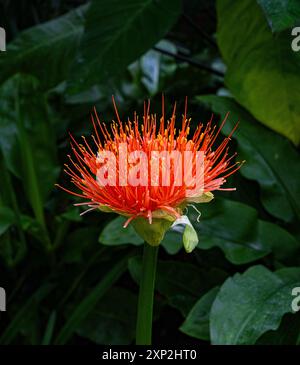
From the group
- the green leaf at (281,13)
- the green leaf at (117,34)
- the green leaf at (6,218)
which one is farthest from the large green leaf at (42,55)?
the green leaf at (281,13)

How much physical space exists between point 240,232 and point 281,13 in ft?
1.25

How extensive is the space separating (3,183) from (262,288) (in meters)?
0.58

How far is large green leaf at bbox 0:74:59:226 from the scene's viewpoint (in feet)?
4.06

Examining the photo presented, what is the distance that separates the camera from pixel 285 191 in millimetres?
1089

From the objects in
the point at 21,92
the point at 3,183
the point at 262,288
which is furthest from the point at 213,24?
the point at 262,288

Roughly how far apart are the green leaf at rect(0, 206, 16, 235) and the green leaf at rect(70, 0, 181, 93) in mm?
252

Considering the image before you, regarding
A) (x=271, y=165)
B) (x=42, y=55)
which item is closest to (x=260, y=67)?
(x=271, y=165)

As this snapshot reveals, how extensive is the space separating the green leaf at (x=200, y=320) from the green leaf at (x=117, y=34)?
45 centimetres

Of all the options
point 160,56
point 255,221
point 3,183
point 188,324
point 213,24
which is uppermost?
point 213,24

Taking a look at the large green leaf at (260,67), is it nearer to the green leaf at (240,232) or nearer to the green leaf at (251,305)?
the green leaf at (240,232)

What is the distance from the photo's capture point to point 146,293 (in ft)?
1.71

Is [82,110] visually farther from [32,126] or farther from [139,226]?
[139,226]

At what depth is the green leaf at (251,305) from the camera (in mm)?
792
